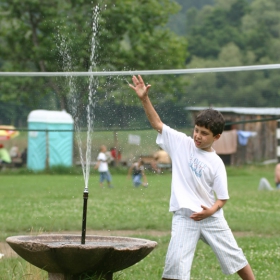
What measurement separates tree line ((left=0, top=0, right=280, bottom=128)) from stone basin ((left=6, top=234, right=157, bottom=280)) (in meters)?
2.54

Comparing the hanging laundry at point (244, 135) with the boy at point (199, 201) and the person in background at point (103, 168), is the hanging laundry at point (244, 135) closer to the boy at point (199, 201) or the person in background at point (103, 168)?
the person in background at point (103, 168)

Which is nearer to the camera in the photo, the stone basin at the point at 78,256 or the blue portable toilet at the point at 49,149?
the stone basin at the point at 78,256

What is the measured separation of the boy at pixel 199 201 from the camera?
5.39 metres

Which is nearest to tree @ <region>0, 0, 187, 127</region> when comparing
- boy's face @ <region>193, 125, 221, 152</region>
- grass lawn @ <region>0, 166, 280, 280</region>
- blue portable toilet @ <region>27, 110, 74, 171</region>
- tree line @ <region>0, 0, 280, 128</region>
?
tree line @ <region>0, 0, 280, 128</region>

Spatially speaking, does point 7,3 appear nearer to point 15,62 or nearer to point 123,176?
point 15,62

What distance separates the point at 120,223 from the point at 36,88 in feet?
18.3

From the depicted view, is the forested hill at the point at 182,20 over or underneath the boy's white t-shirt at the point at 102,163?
over

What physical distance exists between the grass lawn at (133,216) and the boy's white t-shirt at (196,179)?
131 cm

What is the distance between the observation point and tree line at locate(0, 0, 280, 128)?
14398mm

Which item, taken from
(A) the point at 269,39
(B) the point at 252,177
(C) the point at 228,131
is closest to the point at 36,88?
(B) the point at 252,177

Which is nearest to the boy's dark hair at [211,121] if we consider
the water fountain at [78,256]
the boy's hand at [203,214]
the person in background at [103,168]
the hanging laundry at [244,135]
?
the boy's hand at [203,214]

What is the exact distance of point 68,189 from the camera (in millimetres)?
19078

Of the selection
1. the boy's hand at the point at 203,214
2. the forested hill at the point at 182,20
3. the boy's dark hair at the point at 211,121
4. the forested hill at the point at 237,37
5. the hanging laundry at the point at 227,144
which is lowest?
the boy's hand at the point at 203,214

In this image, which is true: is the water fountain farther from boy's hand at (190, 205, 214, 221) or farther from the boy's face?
the boy's face
